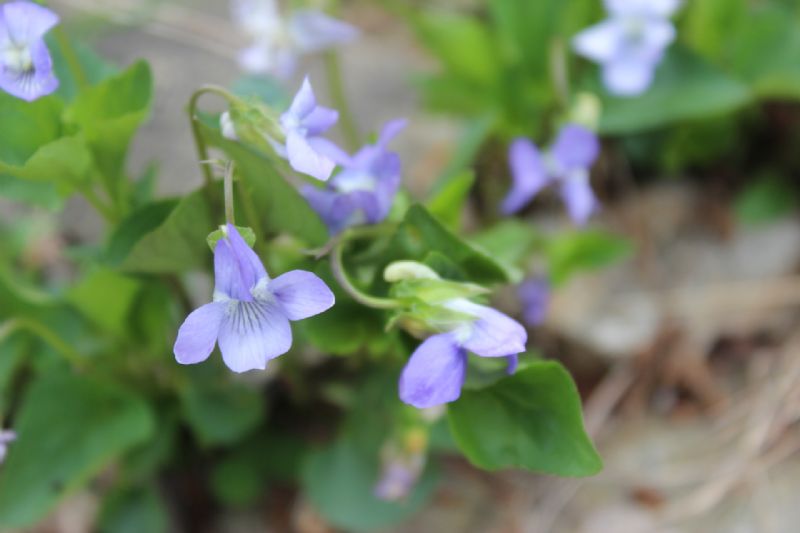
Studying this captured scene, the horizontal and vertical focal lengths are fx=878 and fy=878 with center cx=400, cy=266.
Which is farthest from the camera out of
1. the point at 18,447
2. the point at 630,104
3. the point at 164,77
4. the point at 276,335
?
the point at 164,77

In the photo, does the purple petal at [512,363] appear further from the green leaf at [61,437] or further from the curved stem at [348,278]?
the green leaf at [61,437]

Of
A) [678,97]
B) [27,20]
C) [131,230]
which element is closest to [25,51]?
[27,20]

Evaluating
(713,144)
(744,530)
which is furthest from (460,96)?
(744,530)

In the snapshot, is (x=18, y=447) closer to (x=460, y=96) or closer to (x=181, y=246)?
(x=181, y=246)

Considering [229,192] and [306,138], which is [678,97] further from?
[229,192]

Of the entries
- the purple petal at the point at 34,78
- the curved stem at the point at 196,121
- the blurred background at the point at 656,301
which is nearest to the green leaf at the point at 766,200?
the blurred background at the point at 656,301
